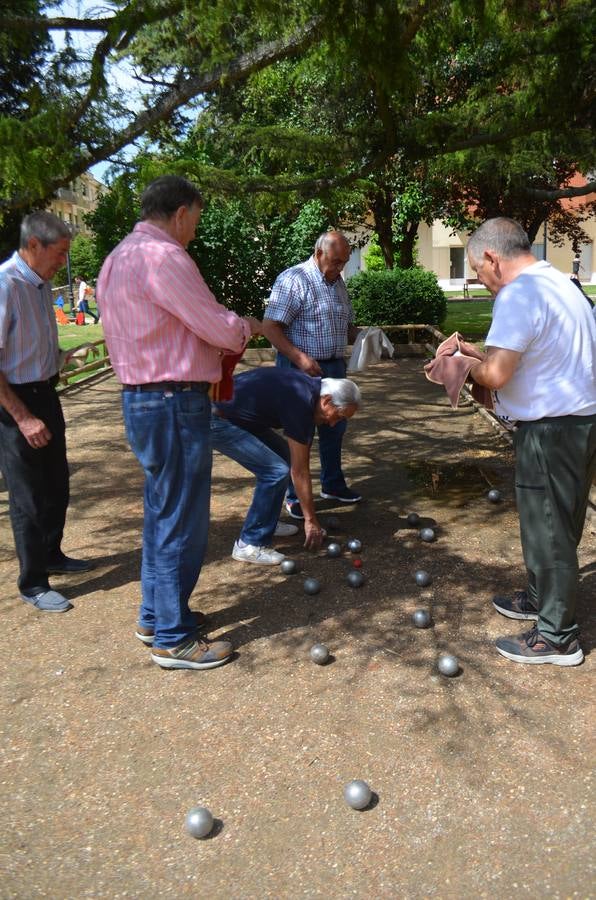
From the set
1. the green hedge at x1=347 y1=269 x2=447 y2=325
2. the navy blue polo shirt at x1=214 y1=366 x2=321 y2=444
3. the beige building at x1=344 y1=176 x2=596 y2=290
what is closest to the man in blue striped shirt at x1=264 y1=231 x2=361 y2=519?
the navy blue polo shirt at x1=214 y1=366 x2=321 y2=444

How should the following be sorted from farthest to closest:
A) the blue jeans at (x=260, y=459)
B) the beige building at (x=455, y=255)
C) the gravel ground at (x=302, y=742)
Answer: the beige building at (x=455, y=255) → the blue jeans at (x=260, y=459) → the gravel ground at (x=302, y=742)

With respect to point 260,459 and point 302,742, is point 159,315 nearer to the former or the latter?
point 260,459

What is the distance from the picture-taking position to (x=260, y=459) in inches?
Result: 195

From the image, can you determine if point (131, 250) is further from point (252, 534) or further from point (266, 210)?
point (266, 210)

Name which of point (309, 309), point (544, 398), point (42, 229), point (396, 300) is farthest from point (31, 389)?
point (396, 300)

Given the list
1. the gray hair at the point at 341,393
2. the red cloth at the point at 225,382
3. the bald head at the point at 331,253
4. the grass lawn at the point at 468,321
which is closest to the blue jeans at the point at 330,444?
the bald head at the point at 331,253

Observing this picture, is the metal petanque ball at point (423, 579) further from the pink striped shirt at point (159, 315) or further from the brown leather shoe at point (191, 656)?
the pink striped shirt at point (159, 315)

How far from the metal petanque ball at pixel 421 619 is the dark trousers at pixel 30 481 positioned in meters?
2.14

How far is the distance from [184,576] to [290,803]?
4.06ft

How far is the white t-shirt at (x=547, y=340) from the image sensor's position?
341cm

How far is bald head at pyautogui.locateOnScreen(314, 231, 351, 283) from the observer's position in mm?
5730

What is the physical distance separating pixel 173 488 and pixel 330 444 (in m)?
2.73

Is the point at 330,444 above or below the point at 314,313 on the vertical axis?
below

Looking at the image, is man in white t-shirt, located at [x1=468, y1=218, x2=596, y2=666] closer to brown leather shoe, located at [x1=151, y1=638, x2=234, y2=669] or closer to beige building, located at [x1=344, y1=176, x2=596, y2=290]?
brown leather shoe, located at [x1=151, y1=638, x2=234, y2=669]
